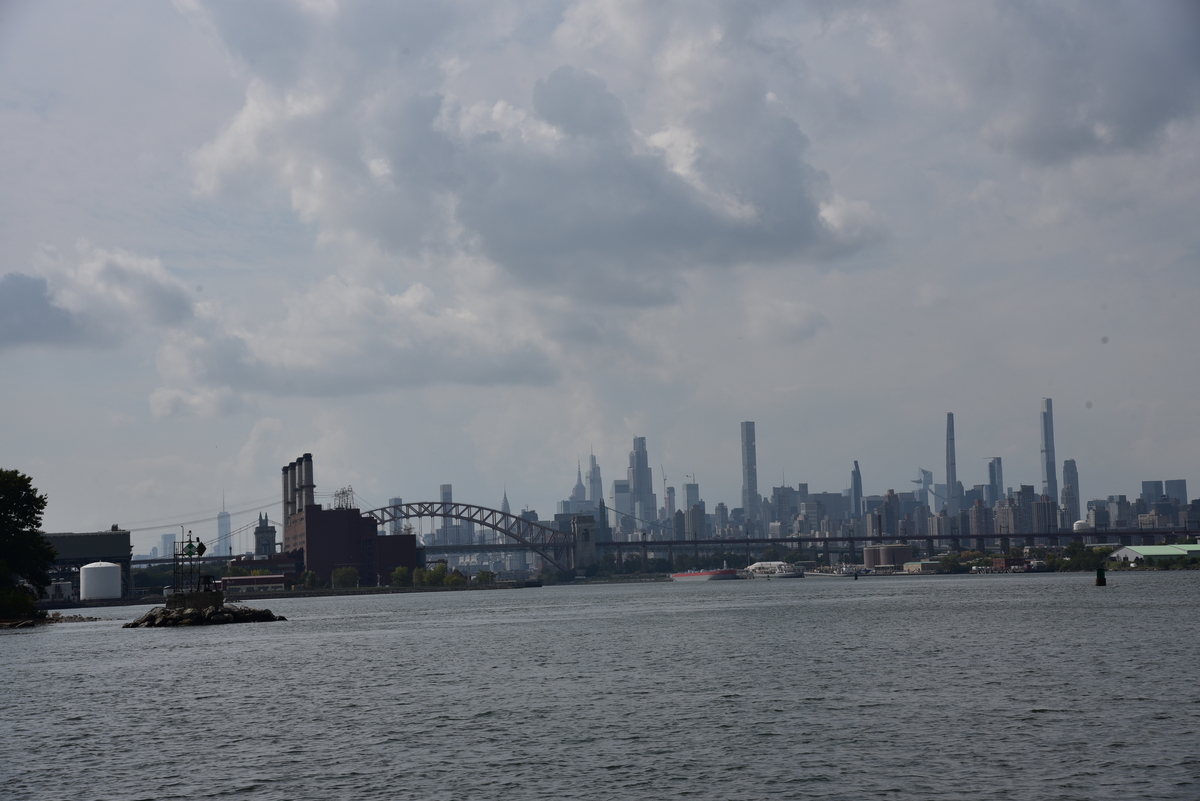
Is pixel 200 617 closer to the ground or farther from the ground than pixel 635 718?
closer to the ground

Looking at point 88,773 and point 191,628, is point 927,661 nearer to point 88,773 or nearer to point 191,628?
point 88,773

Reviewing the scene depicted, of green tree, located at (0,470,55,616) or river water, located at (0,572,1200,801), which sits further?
green tree, located at (0,470,55,616)

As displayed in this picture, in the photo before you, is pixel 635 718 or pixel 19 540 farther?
pixel 19 540

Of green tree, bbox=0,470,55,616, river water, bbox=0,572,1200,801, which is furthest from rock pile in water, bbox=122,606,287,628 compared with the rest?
river water, bbox=0,572,1200,801

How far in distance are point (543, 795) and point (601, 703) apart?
1566 centimetres

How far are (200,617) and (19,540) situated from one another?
19.2 m

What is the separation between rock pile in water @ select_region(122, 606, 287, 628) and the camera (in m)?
111

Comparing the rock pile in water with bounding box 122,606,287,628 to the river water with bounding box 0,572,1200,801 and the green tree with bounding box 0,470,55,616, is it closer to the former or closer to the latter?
the green tree with bounding box 0,470,55,616

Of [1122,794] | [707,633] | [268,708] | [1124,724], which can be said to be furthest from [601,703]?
[707,633]

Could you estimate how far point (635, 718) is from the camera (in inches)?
1518

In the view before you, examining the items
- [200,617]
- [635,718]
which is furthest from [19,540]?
[635,718]

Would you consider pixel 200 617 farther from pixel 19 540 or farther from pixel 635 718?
pixel 635 718

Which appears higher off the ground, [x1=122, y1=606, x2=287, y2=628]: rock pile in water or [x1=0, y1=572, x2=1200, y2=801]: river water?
[x1=0, y1=572, x2=1200, y2=801]: river water

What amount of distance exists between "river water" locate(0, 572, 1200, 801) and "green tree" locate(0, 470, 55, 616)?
40297 millimetres
